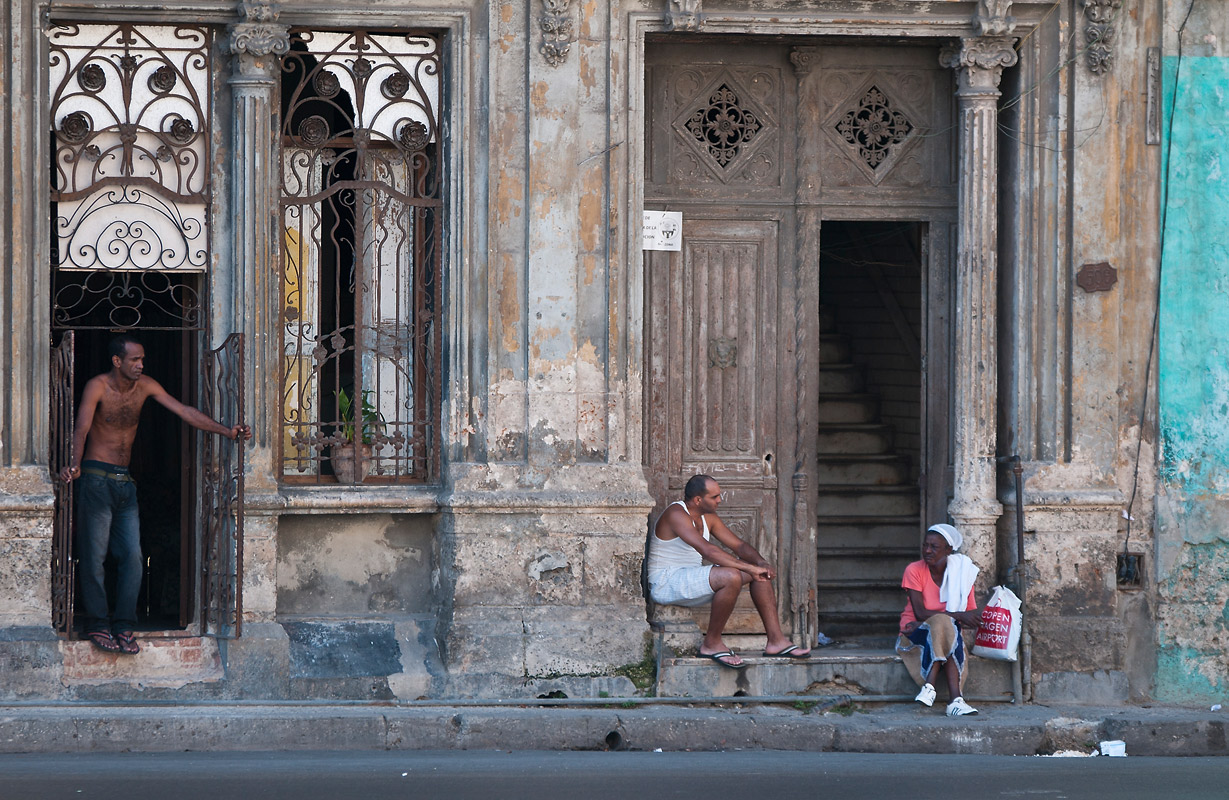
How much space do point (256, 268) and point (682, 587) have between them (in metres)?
3.04

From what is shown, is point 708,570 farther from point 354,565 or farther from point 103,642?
point 103,642

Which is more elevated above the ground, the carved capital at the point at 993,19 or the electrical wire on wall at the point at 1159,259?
the carved capital at the point at 993,19

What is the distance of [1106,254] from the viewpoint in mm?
9320

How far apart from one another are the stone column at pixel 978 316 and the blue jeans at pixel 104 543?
4.79 m

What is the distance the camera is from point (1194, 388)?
9.41 meters

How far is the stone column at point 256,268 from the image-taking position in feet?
28.9

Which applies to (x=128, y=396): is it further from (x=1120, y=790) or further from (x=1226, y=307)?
(x=1226, y=307)

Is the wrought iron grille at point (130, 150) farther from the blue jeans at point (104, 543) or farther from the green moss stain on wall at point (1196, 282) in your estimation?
the green moss stain on wall at point (1196, 282)

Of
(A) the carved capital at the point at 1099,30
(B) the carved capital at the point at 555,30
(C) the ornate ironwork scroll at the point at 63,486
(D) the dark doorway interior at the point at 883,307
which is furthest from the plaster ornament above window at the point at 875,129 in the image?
(C) the ornate ironwork scroll at the point at 63,486

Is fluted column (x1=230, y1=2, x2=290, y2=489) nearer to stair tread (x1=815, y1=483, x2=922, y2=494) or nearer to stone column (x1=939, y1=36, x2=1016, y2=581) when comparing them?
stone column (x1=939, y1=36, x2=1016, y2=581)

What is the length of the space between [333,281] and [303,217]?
410 millimetres

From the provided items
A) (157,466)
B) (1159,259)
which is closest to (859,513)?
(1159,259)

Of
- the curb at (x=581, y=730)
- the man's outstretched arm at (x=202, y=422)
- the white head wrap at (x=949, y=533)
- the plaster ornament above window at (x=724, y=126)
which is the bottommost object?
the curb at (x=581, y=730)

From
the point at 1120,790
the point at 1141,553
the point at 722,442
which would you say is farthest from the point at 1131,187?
the point at 1120,790
